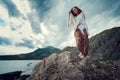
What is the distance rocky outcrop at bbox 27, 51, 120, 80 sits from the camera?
14578mm

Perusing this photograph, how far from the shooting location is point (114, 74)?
15297mm

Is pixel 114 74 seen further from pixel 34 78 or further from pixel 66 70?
pixel 34 78

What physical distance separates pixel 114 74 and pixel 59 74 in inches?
125

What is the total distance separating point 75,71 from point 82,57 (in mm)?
1492

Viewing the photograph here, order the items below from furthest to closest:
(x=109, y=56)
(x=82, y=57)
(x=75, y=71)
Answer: (x=109, y=56)
(x=82, y=57)
(x=75, y=71)

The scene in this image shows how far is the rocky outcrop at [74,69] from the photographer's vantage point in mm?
14578

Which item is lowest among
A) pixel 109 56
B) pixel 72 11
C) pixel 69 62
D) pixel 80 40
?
pixel 69 62

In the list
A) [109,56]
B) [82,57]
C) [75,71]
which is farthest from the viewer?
[109,56]

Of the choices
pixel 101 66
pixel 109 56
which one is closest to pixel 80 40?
pixel 101 66

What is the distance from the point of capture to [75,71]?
48.1 feet

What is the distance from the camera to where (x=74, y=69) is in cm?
1476

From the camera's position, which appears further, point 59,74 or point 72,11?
point 72,11

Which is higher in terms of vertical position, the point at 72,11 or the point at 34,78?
the point at 72,11

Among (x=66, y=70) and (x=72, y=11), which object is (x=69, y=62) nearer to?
(x=66, y=70)
